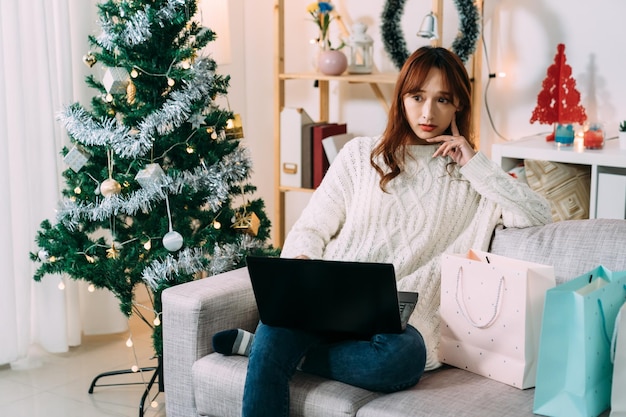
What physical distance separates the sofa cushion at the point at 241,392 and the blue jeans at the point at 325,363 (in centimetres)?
3

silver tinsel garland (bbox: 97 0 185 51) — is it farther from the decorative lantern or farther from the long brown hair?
the decorative lantern

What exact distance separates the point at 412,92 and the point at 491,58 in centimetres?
118

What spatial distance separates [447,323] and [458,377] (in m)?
0.14

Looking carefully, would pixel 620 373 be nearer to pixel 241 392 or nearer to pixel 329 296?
pixel 329 296

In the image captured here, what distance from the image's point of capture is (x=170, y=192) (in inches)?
104

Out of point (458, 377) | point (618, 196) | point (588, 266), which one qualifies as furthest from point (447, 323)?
point (618, 196)

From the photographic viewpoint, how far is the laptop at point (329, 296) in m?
1.93

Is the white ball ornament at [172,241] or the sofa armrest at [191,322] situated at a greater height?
the white ball ornament at [172,241]

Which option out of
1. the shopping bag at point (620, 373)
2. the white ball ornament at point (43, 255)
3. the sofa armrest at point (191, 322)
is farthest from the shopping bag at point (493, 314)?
the white ball ornament at point (43, 255)

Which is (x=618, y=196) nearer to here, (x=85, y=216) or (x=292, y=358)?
(x=292, y=358)

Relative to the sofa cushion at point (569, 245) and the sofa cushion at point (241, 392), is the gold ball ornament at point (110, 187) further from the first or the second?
the sofa cushion at point (569, 245)

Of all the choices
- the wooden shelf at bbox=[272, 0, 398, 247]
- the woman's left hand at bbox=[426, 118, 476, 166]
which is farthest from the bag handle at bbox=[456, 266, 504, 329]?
the wooden shelf at bbox=[272, 0, 398, 247]

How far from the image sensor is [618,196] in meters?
2.77

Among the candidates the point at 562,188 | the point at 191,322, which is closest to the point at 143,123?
the point at 191,322
